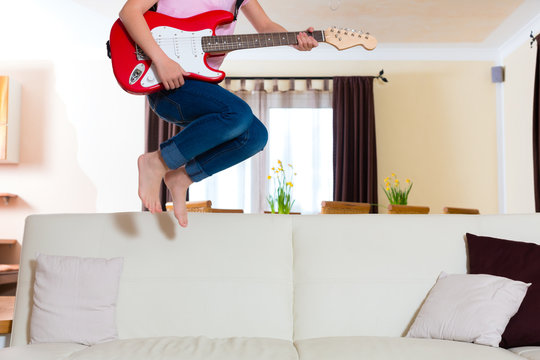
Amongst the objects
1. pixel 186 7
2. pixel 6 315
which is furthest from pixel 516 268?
pixel 6 315

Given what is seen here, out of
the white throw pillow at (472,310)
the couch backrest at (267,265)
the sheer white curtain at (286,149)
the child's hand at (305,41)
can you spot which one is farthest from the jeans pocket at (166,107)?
the sheer white curtain at (286,149)

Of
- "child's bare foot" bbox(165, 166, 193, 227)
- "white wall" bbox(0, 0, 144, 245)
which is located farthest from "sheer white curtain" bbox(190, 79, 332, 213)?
"child's bare foot" bbox(165, 166, 193, 227)

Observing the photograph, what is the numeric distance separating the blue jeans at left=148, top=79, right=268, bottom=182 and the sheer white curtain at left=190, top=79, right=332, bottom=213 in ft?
13.9

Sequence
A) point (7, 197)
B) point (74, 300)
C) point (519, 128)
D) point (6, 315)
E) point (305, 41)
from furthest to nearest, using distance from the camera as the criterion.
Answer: point (7, 197) < point (519, 128) < point (6, 315) < point (305, 41) < point (74, 300)

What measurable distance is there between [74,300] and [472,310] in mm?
1405

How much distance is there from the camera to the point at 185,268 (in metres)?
1.97

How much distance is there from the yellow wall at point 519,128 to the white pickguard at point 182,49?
4659 mm

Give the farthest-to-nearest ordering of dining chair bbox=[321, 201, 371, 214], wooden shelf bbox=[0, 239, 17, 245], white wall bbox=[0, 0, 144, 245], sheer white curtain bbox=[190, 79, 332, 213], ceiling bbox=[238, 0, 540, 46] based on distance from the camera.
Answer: sheer white curtain bbox=[190, 79, 332, 213] → white wall bbox=[0, 0, 144, 245] → wooden shelf bbox=[0, 239, 17, 245] → ceiling bbox=[238, 0, 540, 46] → dining chair bbox=[321, 201, 371, 214]

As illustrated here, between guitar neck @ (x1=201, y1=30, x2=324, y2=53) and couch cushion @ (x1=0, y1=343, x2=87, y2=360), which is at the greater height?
guitar neck @ (x1=201, y1=30, x2=324, y2=53)

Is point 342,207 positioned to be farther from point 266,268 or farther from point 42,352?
point 42,352

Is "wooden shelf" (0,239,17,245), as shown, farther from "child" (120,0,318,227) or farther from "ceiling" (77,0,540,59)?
"child" (120,0,318,227)

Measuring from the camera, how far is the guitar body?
175 centimetres

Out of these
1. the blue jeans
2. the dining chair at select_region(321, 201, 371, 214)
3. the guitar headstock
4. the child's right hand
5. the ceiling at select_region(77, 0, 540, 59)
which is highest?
the ceiling at select_region(77, 0, 540, 59)

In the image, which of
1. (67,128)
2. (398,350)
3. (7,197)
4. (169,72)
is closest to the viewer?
(398,350)
